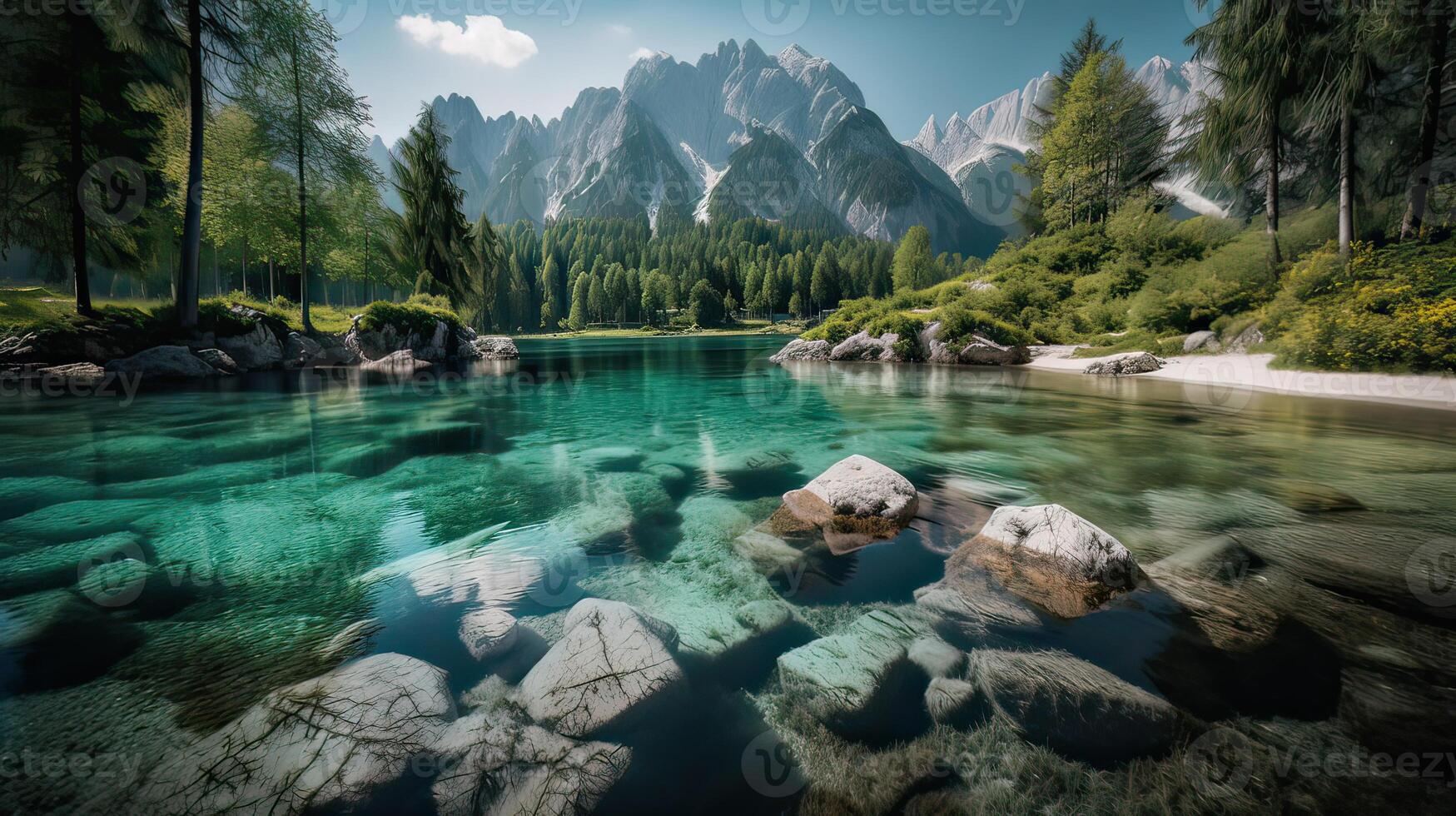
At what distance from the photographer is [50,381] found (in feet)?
56.9

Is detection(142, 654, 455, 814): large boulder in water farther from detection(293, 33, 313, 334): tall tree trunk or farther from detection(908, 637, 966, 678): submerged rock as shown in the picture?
detection(293, 33, 313, 334): tall tree trunk

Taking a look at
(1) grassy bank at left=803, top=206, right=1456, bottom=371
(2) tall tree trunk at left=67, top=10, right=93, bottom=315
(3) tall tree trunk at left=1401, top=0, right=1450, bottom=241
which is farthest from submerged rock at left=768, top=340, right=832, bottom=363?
(2) tall tree trunk at left=67, top=10, right=93, bottom=315

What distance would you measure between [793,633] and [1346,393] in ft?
65.6

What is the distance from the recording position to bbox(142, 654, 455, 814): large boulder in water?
2428 mm

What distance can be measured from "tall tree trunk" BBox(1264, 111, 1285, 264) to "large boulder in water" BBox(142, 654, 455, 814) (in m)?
30.7

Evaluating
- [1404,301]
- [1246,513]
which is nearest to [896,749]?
[1246,513]

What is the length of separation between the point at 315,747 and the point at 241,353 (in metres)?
30.1

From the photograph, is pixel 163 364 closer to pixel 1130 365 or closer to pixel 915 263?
pixel 1130 365

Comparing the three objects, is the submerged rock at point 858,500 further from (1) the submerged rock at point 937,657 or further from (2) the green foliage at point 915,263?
(2) the green foliage at point 915,263

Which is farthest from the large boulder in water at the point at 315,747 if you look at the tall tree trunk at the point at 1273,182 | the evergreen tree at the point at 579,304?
the evergreen tree at the point at 579,304

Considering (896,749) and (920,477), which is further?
(920,477)

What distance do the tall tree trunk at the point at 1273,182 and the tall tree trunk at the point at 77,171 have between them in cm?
4599

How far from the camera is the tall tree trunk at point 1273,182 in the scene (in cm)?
2041

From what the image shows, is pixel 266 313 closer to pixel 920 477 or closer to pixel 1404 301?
pixel 920 477
